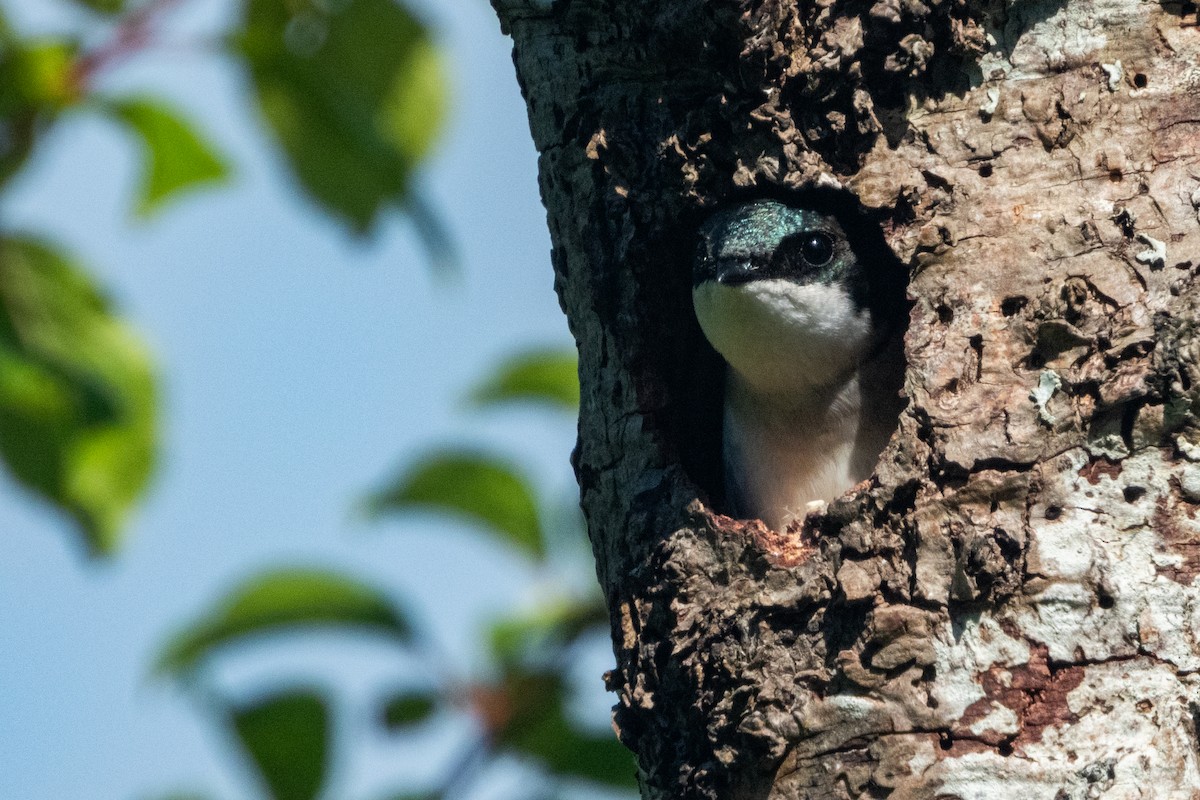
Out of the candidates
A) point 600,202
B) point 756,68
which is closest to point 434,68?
point 600,202

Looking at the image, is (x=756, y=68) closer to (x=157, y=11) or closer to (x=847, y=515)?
(x=847, y=515)

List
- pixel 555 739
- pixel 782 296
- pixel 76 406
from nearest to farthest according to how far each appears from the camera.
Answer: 1. pixel 76 406
2. pixel 555 739
3. pixel 782 296

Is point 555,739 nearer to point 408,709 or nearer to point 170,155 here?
point 408,709

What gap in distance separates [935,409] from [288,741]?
1608 millimetres

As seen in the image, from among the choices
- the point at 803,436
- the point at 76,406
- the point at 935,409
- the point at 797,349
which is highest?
the point at 76,406

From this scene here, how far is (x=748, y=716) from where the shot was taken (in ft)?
8.66

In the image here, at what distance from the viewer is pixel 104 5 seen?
3223 millimetres

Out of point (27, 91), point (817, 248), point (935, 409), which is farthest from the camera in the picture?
point (817, 248)

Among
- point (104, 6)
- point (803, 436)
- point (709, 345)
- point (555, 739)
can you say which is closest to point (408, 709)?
point (555, 739)

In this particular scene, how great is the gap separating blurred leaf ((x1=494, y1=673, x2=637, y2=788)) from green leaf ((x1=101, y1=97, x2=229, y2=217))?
1521mm

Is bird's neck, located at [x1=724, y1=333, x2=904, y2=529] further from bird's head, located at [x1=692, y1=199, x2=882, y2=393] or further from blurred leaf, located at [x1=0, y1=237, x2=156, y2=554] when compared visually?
blurred leaf, located at [x1=0, y1=237, x2=156, y2=554]

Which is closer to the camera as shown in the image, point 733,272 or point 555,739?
point 555,739

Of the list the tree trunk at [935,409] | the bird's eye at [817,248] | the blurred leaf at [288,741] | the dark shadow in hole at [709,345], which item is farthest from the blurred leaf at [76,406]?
the bird's eye at [817,248]

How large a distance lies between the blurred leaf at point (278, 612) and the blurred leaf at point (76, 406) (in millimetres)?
463
